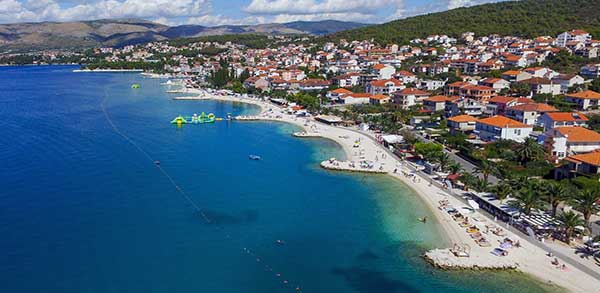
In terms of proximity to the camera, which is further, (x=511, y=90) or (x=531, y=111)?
(x=511, y=90)

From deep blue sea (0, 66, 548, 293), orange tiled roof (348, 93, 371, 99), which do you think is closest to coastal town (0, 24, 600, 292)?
orange tiled roof (348, 93, 371, 99)

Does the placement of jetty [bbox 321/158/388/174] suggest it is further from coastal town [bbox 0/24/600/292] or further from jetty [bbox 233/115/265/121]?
jetty [bbox 233/115/265/121]

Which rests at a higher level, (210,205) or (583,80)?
(583,80)

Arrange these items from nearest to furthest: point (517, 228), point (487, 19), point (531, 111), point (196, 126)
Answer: point (517, 228)
point (531, 111)
point (196, 126)
point (487, 19)

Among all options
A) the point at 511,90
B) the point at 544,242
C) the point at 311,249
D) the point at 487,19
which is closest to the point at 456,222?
the point at 544,242

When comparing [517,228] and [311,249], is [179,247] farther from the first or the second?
[517,228]

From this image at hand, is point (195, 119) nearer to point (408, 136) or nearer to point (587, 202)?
point (408, 136)
